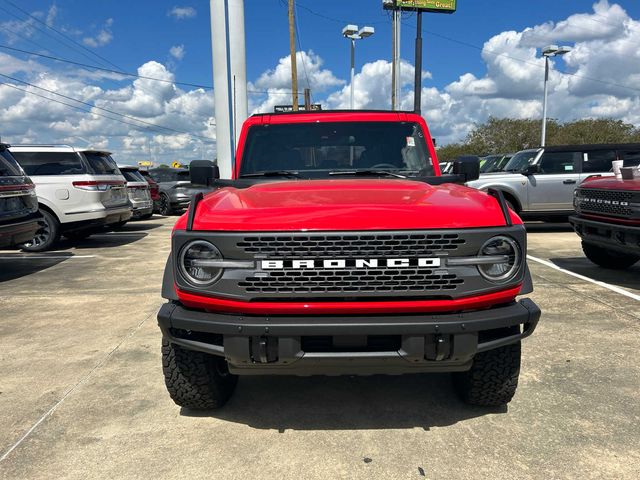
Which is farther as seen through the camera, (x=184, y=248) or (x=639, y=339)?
(x=639, y=339)

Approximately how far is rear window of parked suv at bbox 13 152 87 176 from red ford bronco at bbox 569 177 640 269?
8273 millimetres

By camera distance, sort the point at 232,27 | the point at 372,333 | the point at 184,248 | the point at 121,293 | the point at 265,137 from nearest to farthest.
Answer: the point at 372,333 < the point at 184,248 < the point at 265,137 < the point at 121,293 < the point at 232,27

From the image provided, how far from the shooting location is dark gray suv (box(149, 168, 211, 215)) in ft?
53.3

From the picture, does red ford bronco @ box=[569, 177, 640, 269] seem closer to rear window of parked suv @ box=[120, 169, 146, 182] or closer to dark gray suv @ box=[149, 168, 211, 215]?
rear window of parked suv @ box=[120, 169, 146, 182]

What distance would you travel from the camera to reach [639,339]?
4098 millimetres

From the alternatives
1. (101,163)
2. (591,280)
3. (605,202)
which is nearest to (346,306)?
(605,202)

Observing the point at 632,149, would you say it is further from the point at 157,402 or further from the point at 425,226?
the point at 157,402

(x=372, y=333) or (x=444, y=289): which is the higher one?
(x=444, y=289)

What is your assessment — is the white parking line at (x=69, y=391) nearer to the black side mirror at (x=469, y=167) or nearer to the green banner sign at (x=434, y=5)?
the black side mirror at (x=469, y=167)

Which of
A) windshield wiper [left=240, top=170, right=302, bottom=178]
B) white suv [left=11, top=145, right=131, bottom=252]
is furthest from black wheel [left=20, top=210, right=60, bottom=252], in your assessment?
windshield wiper [left=240, top=170, right=302, bottom=178]

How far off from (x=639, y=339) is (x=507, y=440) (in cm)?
221

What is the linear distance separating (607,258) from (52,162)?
9.32 meters

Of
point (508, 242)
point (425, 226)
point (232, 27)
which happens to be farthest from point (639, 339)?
point (232, 27)

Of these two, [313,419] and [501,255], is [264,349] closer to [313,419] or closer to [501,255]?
[313,419]
